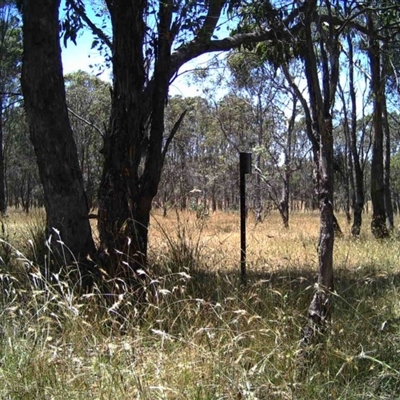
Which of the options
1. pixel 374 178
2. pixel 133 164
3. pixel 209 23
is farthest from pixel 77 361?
pixel 374 178

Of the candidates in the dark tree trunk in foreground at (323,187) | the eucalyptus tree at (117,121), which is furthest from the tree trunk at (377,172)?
the dark tree trunk in foreground at (323,187)

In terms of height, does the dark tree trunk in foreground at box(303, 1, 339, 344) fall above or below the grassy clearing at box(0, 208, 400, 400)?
above

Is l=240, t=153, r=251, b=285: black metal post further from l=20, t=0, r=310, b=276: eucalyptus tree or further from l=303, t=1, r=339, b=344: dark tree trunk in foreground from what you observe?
l=303, t=1, r=339, b=344: dark tree trunk in foreground

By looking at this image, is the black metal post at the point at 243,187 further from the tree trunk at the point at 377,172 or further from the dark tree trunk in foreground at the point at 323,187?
the tree trunk at the point at 377,172

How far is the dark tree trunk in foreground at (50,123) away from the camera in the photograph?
4.99 meters

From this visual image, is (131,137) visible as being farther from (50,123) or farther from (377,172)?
(377,172)

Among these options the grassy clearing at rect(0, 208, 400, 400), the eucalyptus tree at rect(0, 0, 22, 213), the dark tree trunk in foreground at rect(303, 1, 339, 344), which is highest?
the eucalyptus tree at rect(0, 0, 22, 213)

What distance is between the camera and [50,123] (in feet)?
16.5

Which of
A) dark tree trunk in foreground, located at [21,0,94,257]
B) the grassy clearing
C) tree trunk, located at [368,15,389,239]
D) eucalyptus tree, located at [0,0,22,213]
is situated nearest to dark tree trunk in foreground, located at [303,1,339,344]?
the grassy clearing

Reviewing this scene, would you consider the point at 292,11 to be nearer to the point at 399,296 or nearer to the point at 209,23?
the point at 209,23

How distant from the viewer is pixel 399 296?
15.9 feet

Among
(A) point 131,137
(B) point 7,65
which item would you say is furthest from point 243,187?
(B) point 7,65

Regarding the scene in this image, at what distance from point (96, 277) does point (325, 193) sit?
2.29m

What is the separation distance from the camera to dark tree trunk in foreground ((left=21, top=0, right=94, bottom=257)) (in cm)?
499
